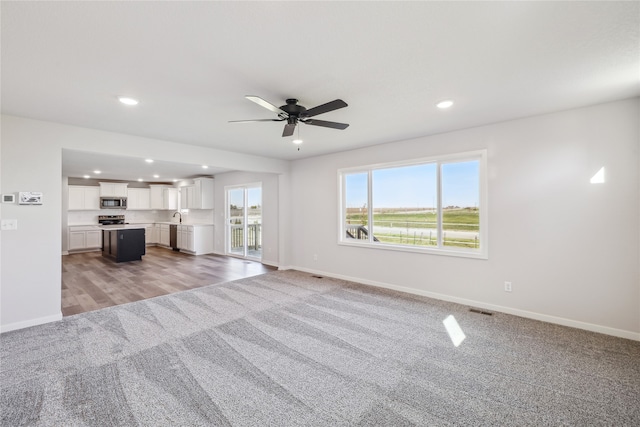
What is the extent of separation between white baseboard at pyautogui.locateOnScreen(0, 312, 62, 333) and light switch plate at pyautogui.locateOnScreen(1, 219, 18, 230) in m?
1.10

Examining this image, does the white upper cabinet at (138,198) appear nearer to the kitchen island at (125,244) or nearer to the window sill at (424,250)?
the kitchen island at (125,244)

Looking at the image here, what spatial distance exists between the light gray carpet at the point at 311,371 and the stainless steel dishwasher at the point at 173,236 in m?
5.58

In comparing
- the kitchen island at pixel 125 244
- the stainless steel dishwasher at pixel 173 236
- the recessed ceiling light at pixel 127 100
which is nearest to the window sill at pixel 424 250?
the recessed ceiling light at pixel 127 100

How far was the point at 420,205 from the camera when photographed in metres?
4.51

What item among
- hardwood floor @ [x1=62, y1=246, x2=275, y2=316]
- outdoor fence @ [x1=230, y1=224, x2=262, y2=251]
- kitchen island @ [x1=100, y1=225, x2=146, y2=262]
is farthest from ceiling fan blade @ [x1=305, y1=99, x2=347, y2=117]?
kitchen island @ [x1=100, y1=225, x2=146, y2=262]

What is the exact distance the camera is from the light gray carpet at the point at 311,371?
1855 millimetres

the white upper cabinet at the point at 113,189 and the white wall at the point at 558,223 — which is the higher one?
the white upper cabinet at the point at 113,189

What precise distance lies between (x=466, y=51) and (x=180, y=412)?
320cm

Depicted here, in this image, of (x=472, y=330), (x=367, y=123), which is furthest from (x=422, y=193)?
(x=472, y=330)

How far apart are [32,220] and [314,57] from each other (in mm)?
3820

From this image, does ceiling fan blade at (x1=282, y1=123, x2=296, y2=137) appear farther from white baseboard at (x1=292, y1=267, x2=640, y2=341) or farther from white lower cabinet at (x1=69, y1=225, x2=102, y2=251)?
white lower cabinet at (x1=69, y1=225, x2=102, y2=251)

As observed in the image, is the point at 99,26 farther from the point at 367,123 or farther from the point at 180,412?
the point at 367,123

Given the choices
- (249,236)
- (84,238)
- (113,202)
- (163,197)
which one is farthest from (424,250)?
(84,238)

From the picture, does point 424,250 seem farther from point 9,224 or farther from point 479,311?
point 9,224
